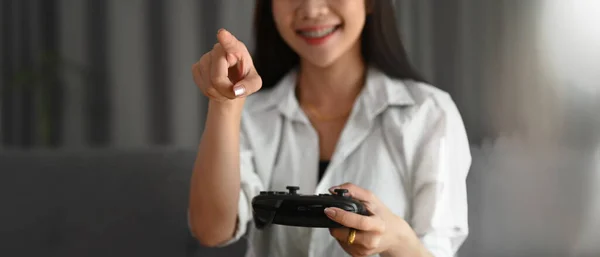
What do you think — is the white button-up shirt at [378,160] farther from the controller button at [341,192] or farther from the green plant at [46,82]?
the green plant at [46,82]

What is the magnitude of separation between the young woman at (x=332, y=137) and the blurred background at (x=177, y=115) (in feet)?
0.09

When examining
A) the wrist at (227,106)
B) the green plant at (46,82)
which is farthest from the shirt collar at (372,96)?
the green plant at (46,82)

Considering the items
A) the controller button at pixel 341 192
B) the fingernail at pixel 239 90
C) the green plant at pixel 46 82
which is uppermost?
the fingernail at pixel 239 90

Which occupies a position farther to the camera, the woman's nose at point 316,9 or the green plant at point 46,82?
the green plant at point 46,82

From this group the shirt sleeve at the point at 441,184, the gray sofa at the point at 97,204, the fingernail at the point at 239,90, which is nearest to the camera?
the fingernail at the point at 239,90

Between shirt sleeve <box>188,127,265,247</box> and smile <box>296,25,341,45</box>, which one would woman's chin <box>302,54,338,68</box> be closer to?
smile <box>296,25,341,45</box>

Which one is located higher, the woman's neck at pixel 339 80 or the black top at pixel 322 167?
the woman's neck at pixel 339 80

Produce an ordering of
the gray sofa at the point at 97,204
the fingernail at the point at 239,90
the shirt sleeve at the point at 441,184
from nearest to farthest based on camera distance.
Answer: the fingernail at the point at 239,90 < the shirt sleeve at the point at 441,184 < the gray sofa at the point at 97,204

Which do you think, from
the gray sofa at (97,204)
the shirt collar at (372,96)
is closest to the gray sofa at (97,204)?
the gray sofa at (97,204)

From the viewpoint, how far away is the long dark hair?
0.64 m

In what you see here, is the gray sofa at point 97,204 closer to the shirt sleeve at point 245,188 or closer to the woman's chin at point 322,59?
the shirt sleeve at point 245,188

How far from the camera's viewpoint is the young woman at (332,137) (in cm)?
61

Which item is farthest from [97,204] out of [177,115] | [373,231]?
[373,231]

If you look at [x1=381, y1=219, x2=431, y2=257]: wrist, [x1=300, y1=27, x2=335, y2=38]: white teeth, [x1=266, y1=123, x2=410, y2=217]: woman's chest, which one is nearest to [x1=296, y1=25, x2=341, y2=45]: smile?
[x1=300, y1=27, x2=335, y2=38]: white teeth
